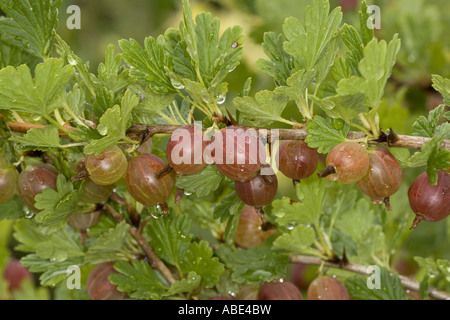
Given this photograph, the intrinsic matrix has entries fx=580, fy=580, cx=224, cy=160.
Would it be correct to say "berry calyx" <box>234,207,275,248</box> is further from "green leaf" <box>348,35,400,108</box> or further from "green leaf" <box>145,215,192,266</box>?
"green leaf" <box>348,35,400,108</box>

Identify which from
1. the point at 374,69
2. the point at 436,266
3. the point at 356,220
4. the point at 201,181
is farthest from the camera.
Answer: the point at 356,220

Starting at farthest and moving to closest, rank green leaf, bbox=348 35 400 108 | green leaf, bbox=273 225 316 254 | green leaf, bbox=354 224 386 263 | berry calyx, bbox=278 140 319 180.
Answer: green leaf, bbox=354 224 386 263
green leaf, bbox=273 225 316 254
berry calyx, bbox=278 140 319 180
green leaf, bbox=348 35 400 108

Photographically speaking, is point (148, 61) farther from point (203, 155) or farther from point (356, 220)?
point (356, 220)

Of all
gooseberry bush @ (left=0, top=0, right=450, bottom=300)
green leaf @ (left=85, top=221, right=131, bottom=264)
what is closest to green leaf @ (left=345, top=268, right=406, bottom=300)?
gooseberry bush @ (left=0, top=0, right=450, bottom=300)

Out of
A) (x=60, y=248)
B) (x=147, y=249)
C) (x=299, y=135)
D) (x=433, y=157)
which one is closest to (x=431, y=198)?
(x=433, y=157)

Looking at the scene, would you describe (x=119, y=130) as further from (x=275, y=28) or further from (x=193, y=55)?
(x=275, y=28)
